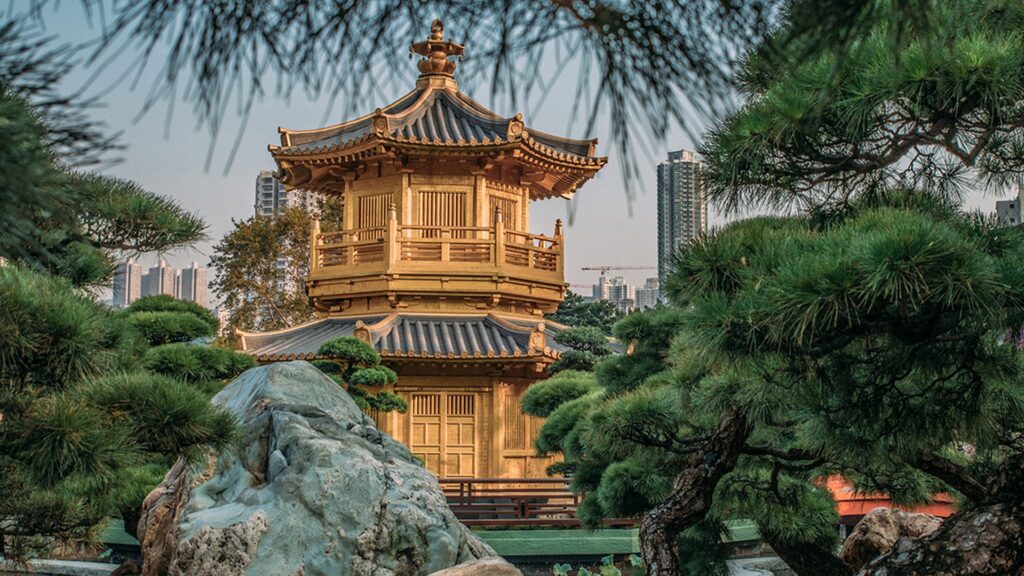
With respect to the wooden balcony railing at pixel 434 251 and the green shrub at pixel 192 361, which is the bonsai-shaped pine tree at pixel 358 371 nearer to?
the green shrub at pixel 192 361

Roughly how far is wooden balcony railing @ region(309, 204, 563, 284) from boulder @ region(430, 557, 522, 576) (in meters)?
7.64

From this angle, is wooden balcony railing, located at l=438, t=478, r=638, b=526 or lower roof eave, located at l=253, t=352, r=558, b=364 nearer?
wooden balcony railing, located at l=438, t=478, r=638, b=526

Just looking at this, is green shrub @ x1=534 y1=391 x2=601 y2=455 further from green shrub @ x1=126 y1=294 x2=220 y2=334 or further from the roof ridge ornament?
the roof ridge ornament

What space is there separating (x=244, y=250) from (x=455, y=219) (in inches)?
348

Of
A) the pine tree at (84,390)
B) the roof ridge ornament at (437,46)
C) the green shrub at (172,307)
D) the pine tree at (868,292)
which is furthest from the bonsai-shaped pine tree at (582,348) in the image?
the roof ridge ornament at (437,46)

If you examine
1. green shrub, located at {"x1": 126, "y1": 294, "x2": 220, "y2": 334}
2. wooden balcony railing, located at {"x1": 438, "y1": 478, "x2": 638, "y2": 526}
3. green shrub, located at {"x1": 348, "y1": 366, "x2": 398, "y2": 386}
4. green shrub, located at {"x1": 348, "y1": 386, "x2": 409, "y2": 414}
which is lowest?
wooden balcony railing, located at {"x1": 438, "y1": 478, "x2": 638, "y2": 526}

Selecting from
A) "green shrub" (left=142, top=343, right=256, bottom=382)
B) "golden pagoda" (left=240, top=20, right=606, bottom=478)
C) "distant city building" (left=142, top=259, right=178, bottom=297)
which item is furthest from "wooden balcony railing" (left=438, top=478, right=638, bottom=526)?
"distant city building" (left=142, top=259, right=178, bottom=297)

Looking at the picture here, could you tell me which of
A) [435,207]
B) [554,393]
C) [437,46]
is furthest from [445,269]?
[437,46]

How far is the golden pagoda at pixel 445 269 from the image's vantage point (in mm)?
13250

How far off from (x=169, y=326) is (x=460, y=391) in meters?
4.67

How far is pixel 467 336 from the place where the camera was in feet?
43.7

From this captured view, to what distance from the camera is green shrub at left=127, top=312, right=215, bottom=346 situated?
377 inches

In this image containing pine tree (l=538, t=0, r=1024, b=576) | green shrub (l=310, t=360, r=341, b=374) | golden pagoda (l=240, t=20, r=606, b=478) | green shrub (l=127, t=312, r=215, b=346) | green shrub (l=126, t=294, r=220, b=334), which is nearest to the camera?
pine tree (l=538, t=0, r=1024, b=576)

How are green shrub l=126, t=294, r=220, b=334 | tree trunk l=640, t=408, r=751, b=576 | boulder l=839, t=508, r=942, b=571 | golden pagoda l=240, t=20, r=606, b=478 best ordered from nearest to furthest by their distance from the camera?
tree trunk l=640, t=408, r=751, b=576
boulder l=839, t=508, r=942, b=571
green shrub l=126, t=294, r=220, b=334
golden pagoda l=240, t=20, r=606, b=478
